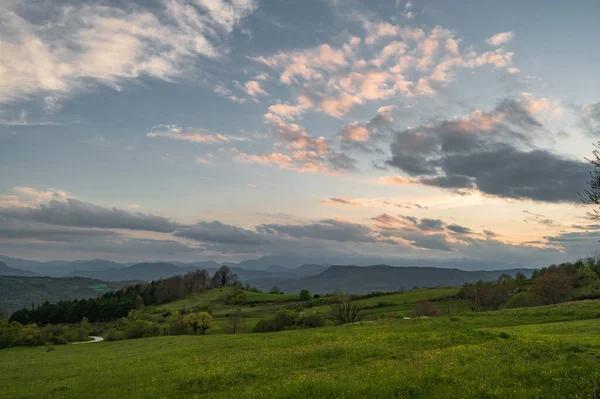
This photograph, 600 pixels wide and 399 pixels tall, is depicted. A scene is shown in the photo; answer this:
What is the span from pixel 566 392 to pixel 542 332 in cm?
2448

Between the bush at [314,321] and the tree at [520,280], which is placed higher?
the tree at [520,280]

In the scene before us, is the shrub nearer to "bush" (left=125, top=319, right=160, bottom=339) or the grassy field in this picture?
the grassy field

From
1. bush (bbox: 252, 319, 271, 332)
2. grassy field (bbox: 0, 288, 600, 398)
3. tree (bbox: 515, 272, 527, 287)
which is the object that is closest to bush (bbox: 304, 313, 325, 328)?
bush (bbox: 252, 319, 271, 332)

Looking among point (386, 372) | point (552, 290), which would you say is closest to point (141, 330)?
point (386, 372)

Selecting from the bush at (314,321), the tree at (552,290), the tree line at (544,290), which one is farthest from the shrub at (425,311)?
the bush at (314,321)

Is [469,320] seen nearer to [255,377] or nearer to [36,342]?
[255,377]

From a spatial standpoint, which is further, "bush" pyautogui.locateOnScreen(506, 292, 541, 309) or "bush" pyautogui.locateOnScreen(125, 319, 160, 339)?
"bush" pyautogui.locateOnScreen(125, 319, 160, 339)

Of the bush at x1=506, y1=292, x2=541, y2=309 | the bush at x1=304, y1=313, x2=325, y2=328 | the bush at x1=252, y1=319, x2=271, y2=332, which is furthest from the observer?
the bush at x1=506, y1=292, x2=541, y2=309

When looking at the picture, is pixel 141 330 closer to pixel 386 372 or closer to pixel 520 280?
pixel 386 372

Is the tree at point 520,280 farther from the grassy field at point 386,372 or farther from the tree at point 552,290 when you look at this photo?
the grassy field at point 386,372

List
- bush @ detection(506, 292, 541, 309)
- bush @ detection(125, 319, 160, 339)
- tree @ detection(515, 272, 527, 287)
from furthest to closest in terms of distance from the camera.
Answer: tree @ detection(515, 272, 527, 287), bush @ detection(125, 319, 160, 339), bush @ detection(506, 292, 541, 309)

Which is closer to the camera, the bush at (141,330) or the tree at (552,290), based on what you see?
the tree at (552,290)

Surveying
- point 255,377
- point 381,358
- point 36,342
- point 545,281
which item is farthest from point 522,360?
point 36,342

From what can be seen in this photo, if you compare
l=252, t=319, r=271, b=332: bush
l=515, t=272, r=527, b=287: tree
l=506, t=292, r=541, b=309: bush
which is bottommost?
l=252, t=319, r=271, b=332: bush
